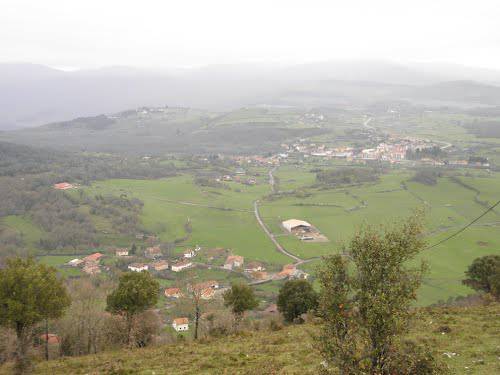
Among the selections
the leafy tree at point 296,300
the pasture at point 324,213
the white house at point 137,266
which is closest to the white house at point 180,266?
the white house at point 137,266

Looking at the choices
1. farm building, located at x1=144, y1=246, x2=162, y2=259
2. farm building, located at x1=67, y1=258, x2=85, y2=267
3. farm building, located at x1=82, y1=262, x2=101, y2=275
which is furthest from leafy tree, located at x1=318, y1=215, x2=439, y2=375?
farm building, located at x1=67, y1=258, x2=85, y2=267

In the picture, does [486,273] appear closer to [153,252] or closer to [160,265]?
[160,265]

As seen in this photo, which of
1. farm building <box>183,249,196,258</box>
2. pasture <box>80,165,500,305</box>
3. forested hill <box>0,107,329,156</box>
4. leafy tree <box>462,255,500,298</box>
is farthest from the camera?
forested hill <box>0,107,329,156</box>

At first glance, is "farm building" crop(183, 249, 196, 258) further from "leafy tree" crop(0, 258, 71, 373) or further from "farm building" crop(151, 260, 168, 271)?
"leafy tree" crop(0, 258, 71, 373)

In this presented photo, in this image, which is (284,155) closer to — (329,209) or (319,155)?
(319,155)

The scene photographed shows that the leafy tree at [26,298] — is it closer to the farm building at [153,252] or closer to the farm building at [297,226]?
the farm building at [153,252]
